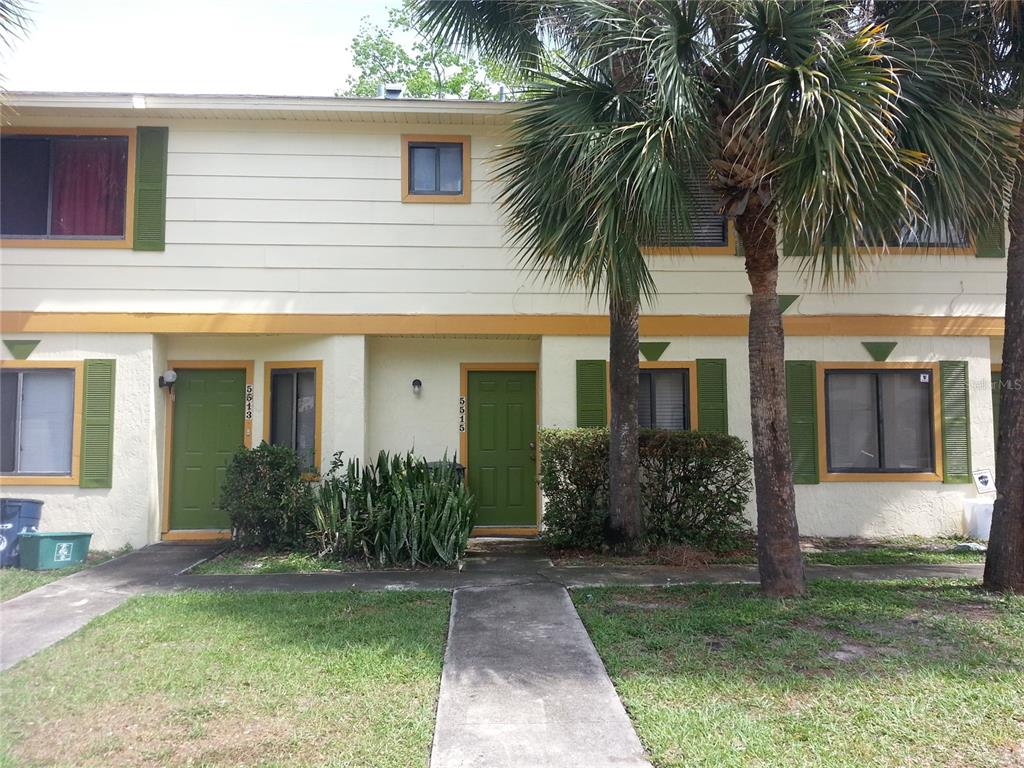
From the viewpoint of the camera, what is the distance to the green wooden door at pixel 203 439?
960cm

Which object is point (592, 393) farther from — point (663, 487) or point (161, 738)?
point (161, 738)

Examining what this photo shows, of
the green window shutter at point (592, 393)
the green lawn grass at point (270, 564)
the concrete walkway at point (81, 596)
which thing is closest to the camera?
the concrete walkway at point (81, 596)

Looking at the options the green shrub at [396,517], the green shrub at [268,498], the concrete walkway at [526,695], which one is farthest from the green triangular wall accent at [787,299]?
the green shrub at [268,498]

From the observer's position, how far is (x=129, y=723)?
13.2 feet

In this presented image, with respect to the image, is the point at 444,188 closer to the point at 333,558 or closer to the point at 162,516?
the point at 333,558

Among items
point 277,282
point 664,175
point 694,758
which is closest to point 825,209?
point 664,175

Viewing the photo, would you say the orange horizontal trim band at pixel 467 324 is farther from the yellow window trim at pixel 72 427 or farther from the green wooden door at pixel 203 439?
the green wooden door at pixel 203 439

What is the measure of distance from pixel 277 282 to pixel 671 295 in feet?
17.0

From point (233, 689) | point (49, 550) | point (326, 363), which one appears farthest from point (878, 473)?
point (49, 550)

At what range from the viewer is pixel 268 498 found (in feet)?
27.4

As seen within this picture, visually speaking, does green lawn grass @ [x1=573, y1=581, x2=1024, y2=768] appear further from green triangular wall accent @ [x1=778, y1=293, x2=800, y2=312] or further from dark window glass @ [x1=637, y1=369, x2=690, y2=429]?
green triangular wall accent @ [x1=778, y1=293, x2=800, y2=312]

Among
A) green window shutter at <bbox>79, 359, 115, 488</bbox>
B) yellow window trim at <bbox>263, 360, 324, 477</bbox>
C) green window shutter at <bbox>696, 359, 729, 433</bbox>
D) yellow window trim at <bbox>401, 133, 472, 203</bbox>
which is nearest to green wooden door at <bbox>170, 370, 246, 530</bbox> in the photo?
yellow window trim at <bbox>263, 360, 324, 477</bbox>

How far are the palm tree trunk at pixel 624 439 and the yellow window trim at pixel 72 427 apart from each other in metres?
6.61

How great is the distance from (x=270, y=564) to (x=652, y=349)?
5403 millimetres
